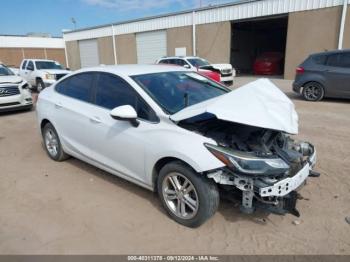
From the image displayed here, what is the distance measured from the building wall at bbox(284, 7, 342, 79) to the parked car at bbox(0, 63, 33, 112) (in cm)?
1401

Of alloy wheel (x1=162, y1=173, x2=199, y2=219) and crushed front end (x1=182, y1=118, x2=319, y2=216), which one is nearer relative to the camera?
crushed front end (x1=182, y1=118, x2=319, y2=216)

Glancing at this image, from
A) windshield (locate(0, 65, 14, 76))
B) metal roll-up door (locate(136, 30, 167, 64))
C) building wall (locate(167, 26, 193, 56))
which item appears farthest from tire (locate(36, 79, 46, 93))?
metal roll-up door (locate(136, 30, 167, 64))

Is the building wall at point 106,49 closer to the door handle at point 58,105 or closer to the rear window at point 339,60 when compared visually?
the rear window at point 339,60

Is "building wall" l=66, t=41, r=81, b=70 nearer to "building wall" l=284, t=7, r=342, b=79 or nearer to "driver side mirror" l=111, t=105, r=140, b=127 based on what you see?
"building wall" l=284, t=7, r=342, b=79

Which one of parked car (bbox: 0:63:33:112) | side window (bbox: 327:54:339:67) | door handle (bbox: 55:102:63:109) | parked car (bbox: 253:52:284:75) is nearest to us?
door handle (bbox: 55:102:63:109)

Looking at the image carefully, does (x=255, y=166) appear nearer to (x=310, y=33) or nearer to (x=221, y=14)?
(x=310, y=33)

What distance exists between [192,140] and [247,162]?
1.90 feet

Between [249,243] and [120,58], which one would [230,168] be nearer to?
[249,243]

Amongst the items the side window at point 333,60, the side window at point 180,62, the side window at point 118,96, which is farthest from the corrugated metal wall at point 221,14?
the side window at point 118,96

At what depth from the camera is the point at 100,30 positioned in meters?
27.0

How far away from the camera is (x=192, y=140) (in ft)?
9.82

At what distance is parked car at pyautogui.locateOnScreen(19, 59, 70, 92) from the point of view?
47.2 feet

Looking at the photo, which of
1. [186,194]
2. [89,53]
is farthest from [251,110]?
[89,53]

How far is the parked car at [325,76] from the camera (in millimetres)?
9641
